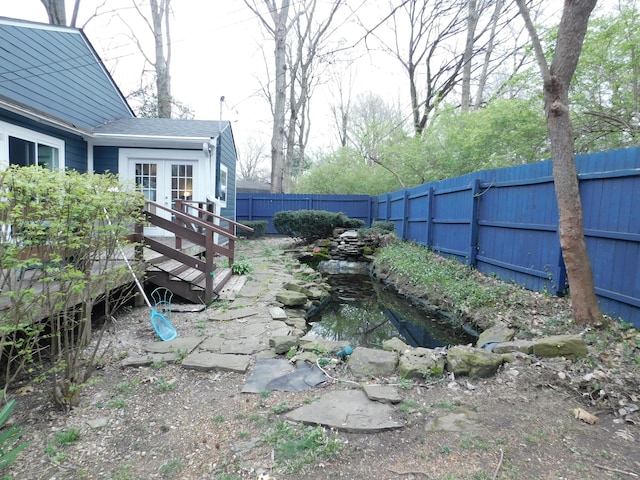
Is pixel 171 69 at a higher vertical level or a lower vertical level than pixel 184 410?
higher

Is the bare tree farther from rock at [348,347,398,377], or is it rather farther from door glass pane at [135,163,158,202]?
rock at [348,347,398,377]

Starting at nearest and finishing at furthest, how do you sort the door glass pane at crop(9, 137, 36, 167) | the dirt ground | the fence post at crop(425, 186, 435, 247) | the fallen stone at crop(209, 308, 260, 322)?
the dirt ground, the fallen stone at crop(209, 308, 260, 322), the door glass pane at crop(9, 137, 36, 167), the fence post at crop(425, 186, 435, 247)

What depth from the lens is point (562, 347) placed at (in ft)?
9.02

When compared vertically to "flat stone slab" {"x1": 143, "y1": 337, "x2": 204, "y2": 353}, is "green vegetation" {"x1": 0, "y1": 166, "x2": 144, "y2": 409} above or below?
above

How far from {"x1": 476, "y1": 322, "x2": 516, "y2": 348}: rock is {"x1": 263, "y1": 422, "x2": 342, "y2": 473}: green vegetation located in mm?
2214

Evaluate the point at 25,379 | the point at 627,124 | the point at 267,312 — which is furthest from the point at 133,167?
the point at 627,124

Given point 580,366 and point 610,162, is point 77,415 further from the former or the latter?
point 610,162

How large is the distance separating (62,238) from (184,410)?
1355 millimetres

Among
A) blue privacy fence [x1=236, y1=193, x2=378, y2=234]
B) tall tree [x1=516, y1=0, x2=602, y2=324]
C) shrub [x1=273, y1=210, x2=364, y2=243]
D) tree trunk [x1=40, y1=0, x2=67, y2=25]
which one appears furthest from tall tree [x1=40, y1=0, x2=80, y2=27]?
tall tree [x1=516, y1=0, x2=602, y2=324]

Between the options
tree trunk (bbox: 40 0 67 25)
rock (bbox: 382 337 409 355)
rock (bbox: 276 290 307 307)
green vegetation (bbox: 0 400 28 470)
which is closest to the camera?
green vegetation (bbox: 0 400 28 470)

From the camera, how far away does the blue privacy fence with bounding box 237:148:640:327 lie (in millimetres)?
3438

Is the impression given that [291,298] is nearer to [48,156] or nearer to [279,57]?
[48,156]

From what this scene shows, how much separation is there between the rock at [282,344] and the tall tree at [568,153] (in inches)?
107

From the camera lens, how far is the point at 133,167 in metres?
7.48
